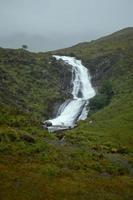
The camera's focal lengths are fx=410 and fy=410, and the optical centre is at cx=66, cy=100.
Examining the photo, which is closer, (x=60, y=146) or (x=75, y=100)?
(x=60, y=146)

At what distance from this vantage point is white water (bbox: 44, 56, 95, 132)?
10726 centimetres

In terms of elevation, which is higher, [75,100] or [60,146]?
[75,100]

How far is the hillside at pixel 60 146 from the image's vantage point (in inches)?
1426

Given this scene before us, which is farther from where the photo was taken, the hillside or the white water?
the white water

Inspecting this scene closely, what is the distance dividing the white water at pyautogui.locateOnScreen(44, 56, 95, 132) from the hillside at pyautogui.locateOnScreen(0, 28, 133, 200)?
125 inches

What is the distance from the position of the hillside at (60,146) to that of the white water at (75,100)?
3.19 metres

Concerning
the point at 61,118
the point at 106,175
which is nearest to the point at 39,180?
the point at 106,175

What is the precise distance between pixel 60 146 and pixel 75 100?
2787 inches

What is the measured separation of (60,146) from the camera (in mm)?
56844

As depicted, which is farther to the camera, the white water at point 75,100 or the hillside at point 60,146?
the white water at point 75,100

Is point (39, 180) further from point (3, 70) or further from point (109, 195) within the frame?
point (3, 70)

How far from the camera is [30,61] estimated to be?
158 m

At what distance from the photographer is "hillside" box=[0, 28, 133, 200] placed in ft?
119

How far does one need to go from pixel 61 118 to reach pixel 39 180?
241 feet
